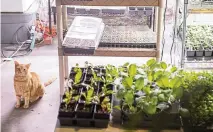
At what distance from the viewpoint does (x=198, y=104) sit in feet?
4.15

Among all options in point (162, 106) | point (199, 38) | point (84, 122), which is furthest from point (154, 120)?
point (199, 38)

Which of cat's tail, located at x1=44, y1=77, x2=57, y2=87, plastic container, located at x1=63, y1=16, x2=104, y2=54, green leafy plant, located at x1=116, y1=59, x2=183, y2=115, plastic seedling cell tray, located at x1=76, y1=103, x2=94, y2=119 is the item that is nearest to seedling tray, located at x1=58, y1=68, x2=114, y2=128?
plastic seedling cell tray, located at x1=76, y1=103, x2=94, y2=119

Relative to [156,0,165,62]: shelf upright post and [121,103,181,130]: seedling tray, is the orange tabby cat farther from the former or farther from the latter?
[121,103,181,130]: seedling tray

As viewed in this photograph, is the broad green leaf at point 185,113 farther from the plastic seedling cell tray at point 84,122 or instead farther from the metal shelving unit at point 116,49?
the metal shelving unit at point 116,49

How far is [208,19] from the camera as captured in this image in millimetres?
3061

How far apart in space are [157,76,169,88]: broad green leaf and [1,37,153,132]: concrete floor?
1.29 meters

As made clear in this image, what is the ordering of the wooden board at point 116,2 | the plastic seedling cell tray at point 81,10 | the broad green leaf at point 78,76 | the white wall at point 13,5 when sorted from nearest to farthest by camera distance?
1. the broad green leaf at point 78,76
2. the wooden board at point 116,2
3. the plastic seedling cell tray at point 81,10
4. the white wall at point 13,5

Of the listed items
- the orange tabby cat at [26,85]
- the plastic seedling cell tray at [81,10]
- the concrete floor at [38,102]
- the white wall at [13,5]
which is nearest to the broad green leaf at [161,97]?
the concrete floor at [38,102]

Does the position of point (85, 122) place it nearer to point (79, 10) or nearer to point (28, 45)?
point (79, 10)

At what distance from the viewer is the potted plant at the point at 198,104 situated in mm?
1261

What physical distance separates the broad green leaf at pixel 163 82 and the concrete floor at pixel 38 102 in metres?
1.29

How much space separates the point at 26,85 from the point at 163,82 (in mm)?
1562

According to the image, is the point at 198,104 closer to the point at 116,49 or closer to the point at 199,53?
the point at 116,49

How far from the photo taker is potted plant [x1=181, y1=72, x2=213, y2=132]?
1.26m
